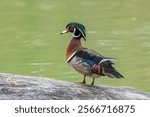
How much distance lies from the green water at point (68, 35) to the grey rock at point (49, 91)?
6.83m

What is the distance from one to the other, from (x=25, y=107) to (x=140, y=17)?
18.7 metres

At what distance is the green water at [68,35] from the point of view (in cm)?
1682

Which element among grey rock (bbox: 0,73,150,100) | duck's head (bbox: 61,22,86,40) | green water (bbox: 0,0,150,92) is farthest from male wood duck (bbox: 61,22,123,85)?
green water (bbox: 0,0,150,92)

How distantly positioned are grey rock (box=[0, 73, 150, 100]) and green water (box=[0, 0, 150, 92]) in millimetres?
6827

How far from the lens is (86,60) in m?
7.86

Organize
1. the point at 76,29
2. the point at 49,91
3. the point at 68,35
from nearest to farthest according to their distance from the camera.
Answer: the point at 49,91 → the point at 76,29 → the point at 68,35

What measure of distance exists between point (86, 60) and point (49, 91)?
23.5 inches

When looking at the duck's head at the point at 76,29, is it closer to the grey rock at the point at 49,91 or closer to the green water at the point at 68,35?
the grey rock at the point at 49,91

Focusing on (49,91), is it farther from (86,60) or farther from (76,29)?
(76,29)

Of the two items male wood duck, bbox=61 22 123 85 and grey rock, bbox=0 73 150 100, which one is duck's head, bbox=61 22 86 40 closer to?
male wood duck, bbox=61 22 123 85

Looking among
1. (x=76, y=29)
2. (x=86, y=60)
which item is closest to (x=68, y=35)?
(x=76, y=29)

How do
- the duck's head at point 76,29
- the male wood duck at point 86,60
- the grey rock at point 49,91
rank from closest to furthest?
the grey rock at point 49,91 → the male wood duck at point 86,60 → the duck's head at point 76,29

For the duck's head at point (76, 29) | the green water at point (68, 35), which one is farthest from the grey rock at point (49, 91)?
the green water at point (68, 35)

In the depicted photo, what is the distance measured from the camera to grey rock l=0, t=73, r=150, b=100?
25.2ft
